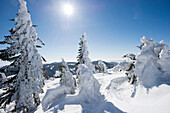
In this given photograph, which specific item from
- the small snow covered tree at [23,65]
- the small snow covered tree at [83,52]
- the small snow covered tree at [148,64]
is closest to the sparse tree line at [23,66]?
the small snow covered tree at [23,65]

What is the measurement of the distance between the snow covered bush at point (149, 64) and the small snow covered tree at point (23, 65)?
35.5 ft

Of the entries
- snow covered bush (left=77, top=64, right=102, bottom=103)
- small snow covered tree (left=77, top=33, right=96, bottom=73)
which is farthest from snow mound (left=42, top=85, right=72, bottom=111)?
small snow covered tree (left=77, top=33, right=96, bottom=73)

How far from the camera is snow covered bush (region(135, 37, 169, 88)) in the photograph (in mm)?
7021

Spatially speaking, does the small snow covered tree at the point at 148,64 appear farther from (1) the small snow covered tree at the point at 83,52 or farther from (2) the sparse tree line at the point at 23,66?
(1) the small snow covered tree at the point at 83,52

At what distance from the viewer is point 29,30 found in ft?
31.5

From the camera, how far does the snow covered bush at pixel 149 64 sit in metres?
7.02

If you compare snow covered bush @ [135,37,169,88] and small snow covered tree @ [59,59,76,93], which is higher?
snow covered bush @ [135,37,169,88]

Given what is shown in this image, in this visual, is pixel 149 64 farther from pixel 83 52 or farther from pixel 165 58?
pixel 83 52

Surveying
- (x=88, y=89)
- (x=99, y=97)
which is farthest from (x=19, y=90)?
(x=99, y=97)

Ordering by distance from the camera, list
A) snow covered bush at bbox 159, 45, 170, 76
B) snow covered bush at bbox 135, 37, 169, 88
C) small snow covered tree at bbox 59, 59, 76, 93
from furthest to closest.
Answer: small snow covered tree at bbox 59, 59, 76, 93
snow covered bush at bbox 135, 37, 169, 88
snow covered bush at bbox 159, 45, 170, 76

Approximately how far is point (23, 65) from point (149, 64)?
1359 cm

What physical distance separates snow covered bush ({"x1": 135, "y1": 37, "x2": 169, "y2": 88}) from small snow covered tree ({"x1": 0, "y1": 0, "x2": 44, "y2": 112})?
10822 mm

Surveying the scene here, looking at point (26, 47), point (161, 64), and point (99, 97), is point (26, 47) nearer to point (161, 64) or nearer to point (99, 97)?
point (99, 97)

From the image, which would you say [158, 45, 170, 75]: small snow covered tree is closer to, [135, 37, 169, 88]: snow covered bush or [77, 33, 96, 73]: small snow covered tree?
[135, 37, 169, 88]: snow covered bush
